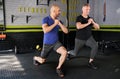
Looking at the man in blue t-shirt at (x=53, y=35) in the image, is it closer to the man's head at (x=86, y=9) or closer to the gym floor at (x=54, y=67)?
the gym floor at (x=54, y=67)

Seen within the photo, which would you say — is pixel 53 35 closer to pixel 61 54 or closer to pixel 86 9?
pixel 61 54

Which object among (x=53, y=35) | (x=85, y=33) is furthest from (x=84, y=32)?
(x=53, y=35)

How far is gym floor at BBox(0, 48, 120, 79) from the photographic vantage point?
4.93 meters

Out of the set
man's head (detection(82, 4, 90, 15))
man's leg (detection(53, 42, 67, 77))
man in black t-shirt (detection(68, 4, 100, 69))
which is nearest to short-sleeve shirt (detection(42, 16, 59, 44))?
man's leg (detection(53, 42, 67, 77))

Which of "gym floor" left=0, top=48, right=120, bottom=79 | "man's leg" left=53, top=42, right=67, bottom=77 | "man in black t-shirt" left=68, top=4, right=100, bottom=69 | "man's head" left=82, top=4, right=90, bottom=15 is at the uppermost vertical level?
"man's head" left=82, top=4, right=90, bottom=15

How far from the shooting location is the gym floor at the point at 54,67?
16.2ft

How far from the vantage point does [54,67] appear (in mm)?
5676

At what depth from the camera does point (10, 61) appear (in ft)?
20.8

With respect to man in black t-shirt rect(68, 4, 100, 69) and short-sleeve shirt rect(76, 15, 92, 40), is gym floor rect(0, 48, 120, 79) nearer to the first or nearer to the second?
man in black t-shirt rect(68, 4, 100, 69)

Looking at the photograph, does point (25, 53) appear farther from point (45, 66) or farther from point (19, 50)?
point (45, 66)

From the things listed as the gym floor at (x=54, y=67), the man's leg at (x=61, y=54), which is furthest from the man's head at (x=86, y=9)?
the gym floor at (x=54, y=67)

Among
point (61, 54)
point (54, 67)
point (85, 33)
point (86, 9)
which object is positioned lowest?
point (54, 67)

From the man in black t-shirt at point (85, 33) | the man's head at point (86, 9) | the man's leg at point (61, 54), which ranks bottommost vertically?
the man's leg at point (61, 54)

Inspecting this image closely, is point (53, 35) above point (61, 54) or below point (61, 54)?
above
